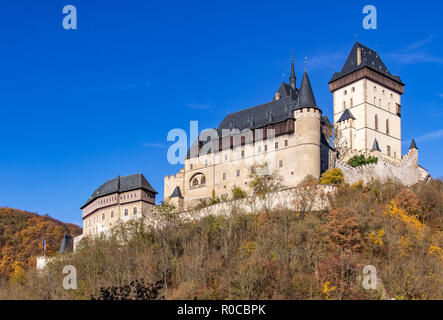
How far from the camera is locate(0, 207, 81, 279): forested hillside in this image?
62750 millimetres

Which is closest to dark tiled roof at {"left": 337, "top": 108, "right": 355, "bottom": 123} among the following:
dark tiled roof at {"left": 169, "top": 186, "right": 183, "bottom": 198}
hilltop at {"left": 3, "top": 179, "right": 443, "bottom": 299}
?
hilltop at {"left": 3, "top": 179, "right": 443, "bottom": 299}

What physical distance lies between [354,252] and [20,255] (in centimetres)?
3840

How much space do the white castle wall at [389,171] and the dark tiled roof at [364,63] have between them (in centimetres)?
864

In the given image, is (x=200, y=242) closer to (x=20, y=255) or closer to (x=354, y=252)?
(x=354, y=252)

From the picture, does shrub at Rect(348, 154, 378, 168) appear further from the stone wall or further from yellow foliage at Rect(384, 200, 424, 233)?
yellow foliage at Rect(384, 200, 424, 233)

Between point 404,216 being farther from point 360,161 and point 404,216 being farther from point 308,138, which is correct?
point 360,161

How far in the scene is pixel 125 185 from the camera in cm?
5769

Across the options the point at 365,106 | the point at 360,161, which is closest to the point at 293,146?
the point at 360,161

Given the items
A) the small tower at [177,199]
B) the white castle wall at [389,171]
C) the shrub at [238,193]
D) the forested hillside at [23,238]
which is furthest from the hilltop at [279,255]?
the forested hillside at [23,238]

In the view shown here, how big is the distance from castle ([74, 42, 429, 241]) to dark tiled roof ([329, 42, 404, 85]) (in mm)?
129

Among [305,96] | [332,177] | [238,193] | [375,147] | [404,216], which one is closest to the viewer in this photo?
[404,216]

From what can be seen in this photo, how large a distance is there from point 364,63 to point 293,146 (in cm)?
1597

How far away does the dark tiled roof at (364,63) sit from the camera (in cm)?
6047

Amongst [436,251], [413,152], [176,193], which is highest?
[413,152]
